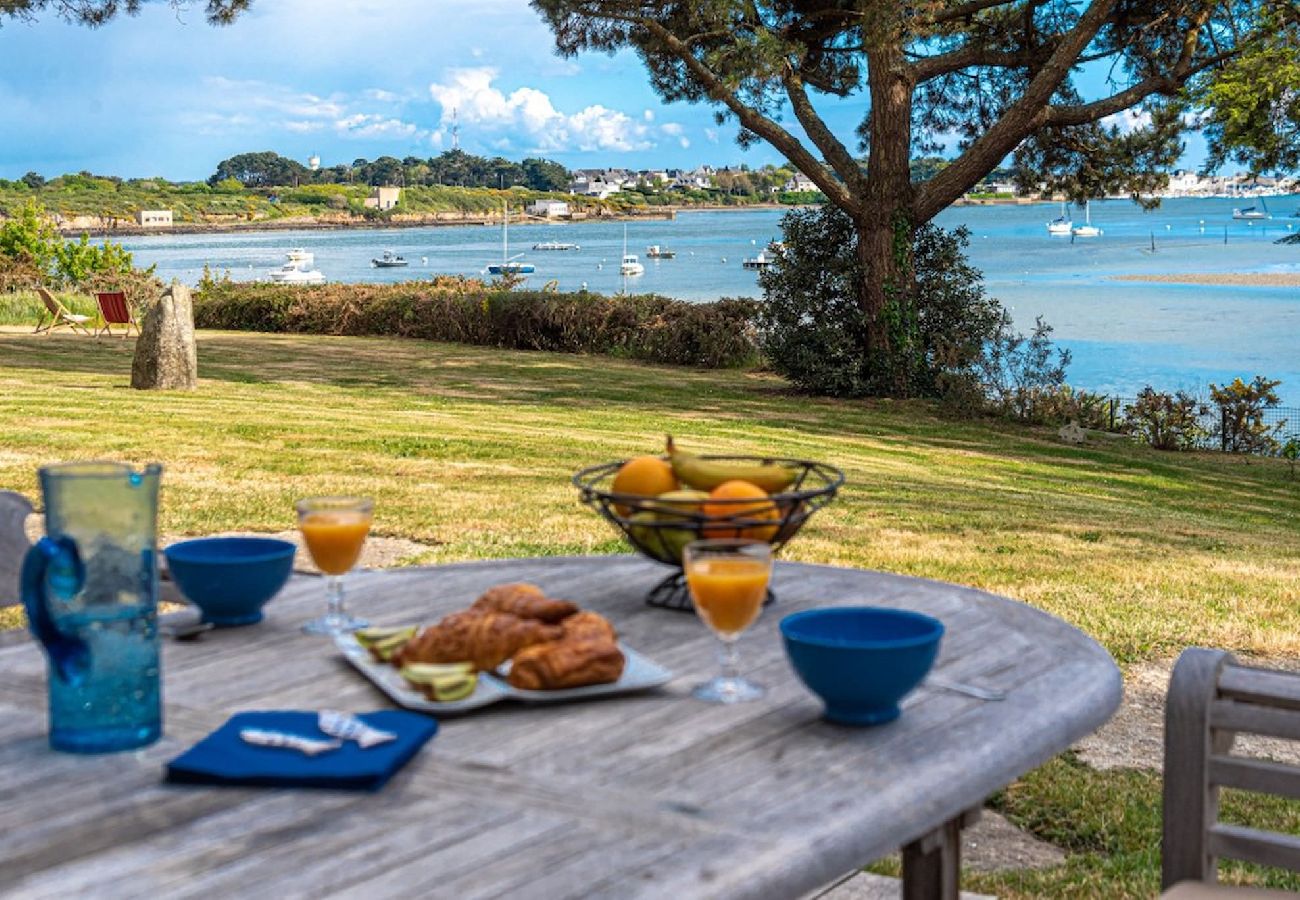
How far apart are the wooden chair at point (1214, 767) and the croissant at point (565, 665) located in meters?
0.89

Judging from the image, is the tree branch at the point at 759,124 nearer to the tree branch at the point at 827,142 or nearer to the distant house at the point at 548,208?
the tree branch at the point at 827,142

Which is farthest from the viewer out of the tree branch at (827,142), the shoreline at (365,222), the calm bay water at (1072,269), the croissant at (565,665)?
the shoreline at (365,222)

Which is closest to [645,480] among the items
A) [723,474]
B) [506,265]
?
[723,474]

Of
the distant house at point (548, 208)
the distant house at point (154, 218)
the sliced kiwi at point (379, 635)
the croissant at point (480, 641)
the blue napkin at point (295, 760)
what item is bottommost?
the blue napkin at point (295, 760)

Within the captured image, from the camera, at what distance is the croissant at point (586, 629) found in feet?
5.97

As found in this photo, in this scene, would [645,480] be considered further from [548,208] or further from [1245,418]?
[548,208]

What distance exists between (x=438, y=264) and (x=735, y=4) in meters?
95.1

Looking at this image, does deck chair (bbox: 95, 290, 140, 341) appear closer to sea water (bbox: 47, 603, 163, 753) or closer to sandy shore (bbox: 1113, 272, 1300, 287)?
sea water (bbox: 47, 603, 163, 753)

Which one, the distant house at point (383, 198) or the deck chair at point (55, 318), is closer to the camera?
the deck chair at point (55, 318)

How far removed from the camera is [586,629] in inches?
72.2

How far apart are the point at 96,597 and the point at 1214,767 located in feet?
5.25

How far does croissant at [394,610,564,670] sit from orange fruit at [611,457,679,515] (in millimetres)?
375

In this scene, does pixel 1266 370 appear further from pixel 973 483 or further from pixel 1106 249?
pixel 1106 249

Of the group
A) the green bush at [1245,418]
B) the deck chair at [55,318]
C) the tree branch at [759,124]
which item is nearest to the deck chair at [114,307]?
the deck chair at [55,318]
